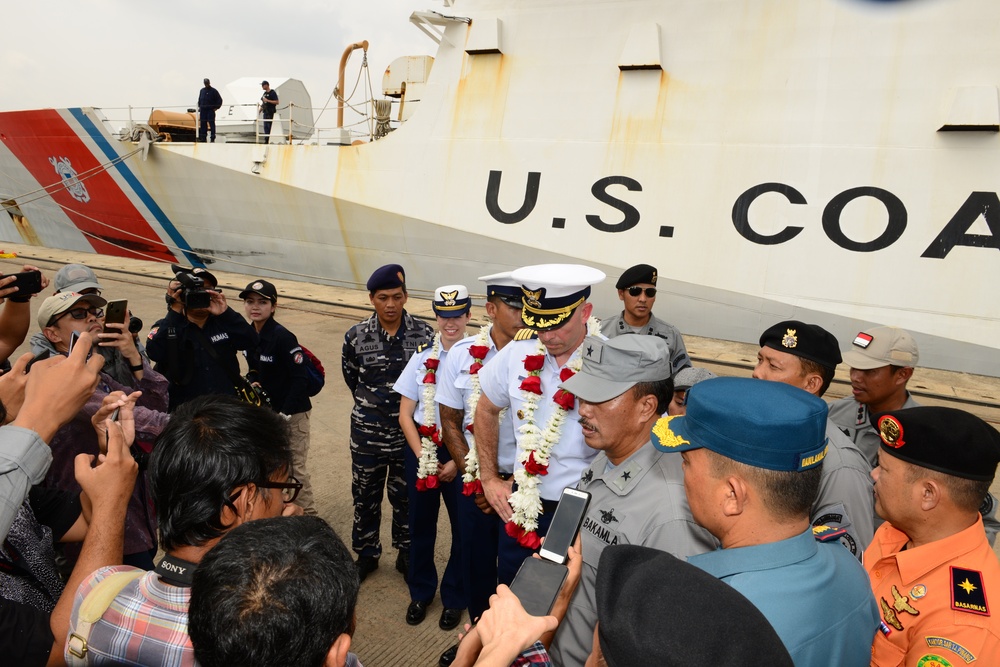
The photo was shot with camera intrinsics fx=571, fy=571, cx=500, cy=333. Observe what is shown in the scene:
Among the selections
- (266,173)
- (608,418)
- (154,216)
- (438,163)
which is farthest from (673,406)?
(154,216)

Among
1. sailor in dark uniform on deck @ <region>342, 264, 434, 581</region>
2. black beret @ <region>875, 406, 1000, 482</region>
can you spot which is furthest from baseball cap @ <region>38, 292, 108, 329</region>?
black beret @ <region>875, 406, 1000, 482</region>

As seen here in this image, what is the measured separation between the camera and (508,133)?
28.9 ft

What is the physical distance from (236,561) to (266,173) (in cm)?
1092

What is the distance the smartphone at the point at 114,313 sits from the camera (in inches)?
108

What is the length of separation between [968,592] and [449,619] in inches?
90.9

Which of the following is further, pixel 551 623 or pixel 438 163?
pixel 438 163

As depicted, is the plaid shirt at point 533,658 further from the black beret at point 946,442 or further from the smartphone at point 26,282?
the smartphone at point 26,282

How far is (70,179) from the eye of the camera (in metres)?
13.4

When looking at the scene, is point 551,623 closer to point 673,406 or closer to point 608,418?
point 608,418

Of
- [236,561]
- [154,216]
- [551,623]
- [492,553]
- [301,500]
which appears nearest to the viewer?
[236,561]

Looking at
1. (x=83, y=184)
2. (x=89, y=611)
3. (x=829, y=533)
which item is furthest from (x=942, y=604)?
(x=83, y=184)

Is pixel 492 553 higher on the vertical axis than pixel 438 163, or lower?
lower

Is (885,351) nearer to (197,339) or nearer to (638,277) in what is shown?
(638,277)

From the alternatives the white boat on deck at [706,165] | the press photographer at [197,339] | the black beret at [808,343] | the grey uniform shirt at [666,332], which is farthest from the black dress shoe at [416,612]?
the white boat on deck at [706,165]
